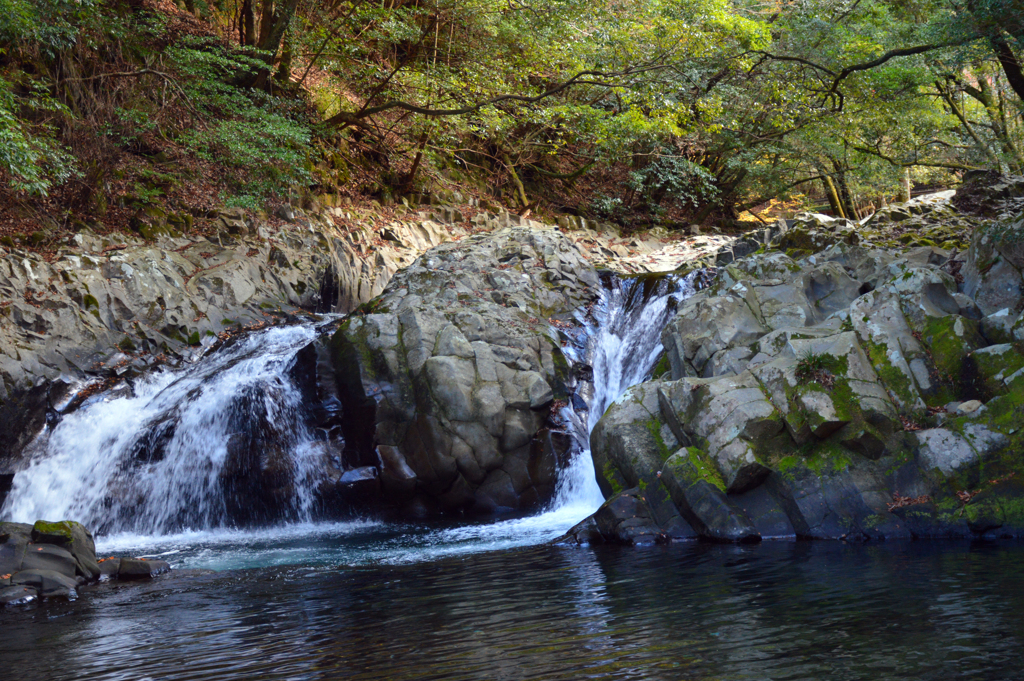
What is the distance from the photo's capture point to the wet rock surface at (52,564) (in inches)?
298

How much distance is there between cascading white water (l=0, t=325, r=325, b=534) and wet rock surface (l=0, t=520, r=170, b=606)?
125 inches

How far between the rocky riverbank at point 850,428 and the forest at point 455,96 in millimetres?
4369

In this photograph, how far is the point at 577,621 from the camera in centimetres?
545

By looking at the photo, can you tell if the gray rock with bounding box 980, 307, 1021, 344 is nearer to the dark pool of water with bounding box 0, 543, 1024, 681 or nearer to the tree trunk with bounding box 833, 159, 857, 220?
the dark pool of water with bounding box 0, 543, 1024, 681

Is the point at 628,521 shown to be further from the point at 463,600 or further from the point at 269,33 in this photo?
the point at 269,33

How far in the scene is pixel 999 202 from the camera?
18172 mm

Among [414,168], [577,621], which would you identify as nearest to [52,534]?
[577,621]

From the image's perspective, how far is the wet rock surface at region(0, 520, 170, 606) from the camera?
7578mm

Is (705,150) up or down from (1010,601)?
up

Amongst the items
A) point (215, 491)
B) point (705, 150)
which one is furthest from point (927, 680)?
point (705, 150)

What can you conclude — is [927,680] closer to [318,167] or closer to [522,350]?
[522,350]

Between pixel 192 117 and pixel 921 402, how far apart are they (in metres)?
14.9

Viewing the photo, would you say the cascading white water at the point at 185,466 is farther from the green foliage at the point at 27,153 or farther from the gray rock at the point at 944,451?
the gray rock at the point at 944,451

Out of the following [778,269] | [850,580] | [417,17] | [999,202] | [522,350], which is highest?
[417,17]
